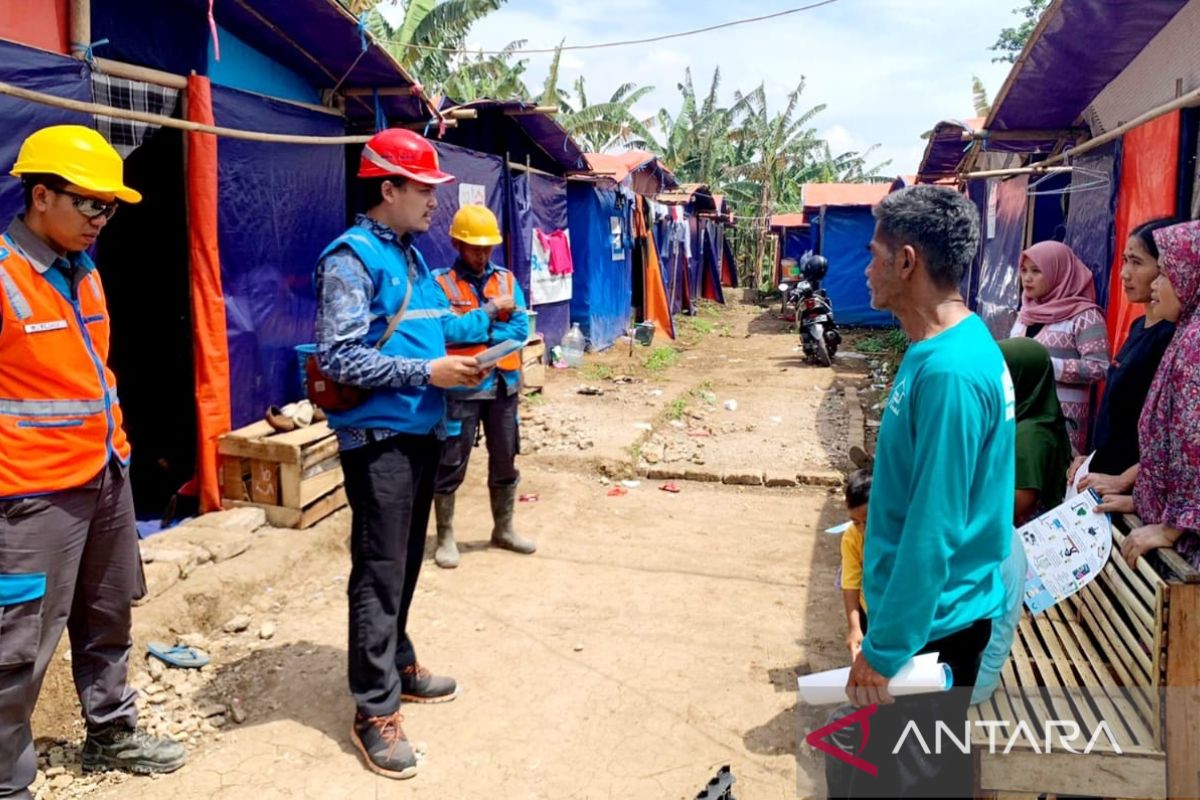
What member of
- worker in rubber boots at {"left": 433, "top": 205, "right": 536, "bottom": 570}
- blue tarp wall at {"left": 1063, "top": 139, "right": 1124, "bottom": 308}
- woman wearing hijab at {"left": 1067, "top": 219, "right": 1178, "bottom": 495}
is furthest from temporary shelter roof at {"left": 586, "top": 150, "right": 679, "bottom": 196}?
woman wearing hijab at {"left": 1067, "top": 219, "right": 1178, "bottom": 495}

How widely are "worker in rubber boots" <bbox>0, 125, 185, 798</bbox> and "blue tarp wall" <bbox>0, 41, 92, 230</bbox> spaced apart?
1258 mm

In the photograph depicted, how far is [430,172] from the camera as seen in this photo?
295 centimetres

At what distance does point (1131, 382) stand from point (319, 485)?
4260mm

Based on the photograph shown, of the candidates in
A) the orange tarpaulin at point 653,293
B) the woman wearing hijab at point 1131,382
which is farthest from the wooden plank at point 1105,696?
the orange tarpaulin at point 653,293

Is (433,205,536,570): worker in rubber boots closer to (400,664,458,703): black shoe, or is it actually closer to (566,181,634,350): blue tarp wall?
(400,664,458,703): black shoe

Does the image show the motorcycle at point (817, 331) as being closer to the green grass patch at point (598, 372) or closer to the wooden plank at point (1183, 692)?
the green grass patch at point (598, 372)

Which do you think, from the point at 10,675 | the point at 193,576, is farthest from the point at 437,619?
the point at 10,675

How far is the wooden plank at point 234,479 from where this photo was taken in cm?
515

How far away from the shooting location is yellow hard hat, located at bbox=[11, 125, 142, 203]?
2.47 metres

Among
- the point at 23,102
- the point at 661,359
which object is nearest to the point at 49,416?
the point at 23,102

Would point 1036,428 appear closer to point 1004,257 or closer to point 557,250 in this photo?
point 1004,257

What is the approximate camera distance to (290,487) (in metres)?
5.05

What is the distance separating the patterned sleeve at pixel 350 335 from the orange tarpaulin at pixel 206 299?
2581mm

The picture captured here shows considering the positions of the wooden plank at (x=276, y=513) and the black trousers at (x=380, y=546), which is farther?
the wooden plank at (x=276, y=513)
